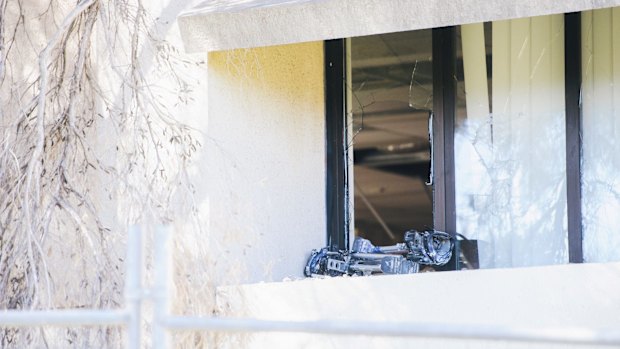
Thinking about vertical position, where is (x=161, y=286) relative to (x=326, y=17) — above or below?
below

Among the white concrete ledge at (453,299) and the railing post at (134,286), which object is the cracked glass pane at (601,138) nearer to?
the white concrete ledge at (453,299)

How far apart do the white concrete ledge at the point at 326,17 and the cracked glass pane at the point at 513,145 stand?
1.72 metres

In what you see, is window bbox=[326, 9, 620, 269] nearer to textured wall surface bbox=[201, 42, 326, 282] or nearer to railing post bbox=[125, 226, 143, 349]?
textured wall surface bbox=[201, 42, 326, 282]

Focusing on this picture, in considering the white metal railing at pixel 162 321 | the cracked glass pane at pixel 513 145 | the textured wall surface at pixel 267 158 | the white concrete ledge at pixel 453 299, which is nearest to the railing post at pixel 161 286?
the white metal railing at pixel 162 321

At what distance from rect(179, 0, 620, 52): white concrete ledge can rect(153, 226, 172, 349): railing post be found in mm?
3403

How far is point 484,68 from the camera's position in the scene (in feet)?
24.2

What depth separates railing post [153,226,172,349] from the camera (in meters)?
2.58

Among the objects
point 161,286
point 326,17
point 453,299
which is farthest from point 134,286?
point 453,299

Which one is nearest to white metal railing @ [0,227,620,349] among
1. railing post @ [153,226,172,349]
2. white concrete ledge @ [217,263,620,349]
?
railing post @ [153,226,172,349]

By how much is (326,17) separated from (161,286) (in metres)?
3.56

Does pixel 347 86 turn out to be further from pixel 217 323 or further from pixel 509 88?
pixel 217 323

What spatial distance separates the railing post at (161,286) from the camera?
2582 mm

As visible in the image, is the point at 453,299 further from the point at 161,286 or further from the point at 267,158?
the point at 161,286

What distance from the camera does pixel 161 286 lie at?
258 cm
